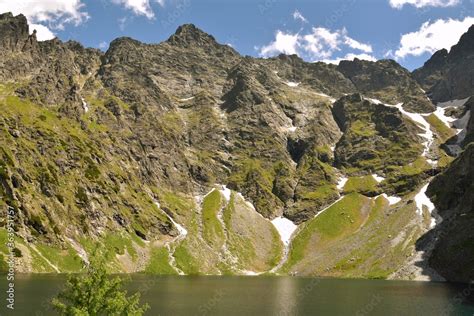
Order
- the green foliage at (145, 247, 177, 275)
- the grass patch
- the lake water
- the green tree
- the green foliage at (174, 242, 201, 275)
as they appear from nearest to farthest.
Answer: the green tree
the lake water
the grass patch
the green foliage at (145, 247, 177, 275)
the green foliage at (174, 242, 201, 275)

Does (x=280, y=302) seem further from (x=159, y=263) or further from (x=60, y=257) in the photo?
(x=159, y=263)

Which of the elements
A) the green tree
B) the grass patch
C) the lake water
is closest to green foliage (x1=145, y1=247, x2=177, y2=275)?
the grass patch

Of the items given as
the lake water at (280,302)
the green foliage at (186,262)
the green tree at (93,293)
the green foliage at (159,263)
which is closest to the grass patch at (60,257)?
the green foliage at (159,263)

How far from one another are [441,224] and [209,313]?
482ft

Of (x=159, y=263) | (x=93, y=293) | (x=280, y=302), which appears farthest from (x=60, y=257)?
(x=93, y=293)

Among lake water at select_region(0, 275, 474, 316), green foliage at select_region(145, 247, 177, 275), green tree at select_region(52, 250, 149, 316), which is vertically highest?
green tree at select_region(52, 250, 149, 316)

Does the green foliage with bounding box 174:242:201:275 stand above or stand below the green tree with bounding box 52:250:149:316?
below

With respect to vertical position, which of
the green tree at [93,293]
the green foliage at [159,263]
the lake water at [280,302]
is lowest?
the green foliage at [159,263]

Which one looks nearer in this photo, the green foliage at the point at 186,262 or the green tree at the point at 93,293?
the green tree at the point at 93,293

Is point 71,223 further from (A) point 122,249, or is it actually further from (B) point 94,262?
(B) point 94,262

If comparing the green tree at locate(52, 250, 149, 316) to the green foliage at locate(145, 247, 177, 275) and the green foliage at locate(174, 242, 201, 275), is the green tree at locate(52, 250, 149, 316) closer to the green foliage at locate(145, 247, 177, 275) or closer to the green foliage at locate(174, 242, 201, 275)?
the green foliage at locate(145, 247, 177, 275)

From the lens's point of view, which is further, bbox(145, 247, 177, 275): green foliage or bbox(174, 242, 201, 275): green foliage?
bbox(174, 242, 201, 275): green foliage

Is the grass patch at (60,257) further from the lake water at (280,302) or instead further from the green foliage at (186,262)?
the green foliage at (186,262)

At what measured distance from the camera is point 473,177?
194m
